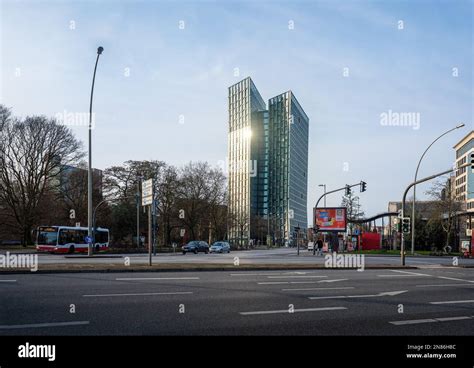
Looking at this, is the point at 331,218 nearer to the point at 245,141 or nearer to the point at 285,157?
the point at 245,141

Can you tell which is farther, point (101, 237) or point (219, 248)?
point (219, 248)

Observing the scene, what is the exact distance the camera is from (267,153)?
145875mm

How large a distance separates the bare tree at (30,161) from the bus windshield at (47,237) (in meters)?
8.00

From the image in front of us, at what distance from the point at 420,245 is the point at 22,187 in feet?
187

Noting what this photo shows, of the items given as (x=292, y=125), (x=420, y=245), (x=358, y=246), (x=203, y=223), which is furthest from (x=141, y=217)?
(x=292, y=125)

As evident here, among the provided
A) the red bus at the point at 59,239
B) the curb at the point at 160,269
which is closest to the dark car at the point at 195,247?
the red bus at the point at 59,239

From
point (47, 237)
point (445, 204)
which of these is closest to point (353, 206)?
point (445, 204)

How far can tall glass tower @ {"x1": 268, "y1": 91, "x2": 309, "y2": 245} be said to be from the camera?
139 meters

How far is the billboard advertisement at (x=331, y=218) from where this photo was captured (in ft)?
148

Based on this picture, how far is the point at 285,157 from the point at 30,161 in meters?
104

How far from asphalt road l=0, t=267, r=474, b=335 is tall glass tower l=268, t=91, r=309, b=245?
124 m

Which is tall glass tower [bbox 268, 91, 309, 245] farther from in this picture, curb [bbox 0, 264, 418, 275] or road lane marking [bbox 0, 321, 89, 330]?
road lane marking [bbox 0, 321, 89, 330]
